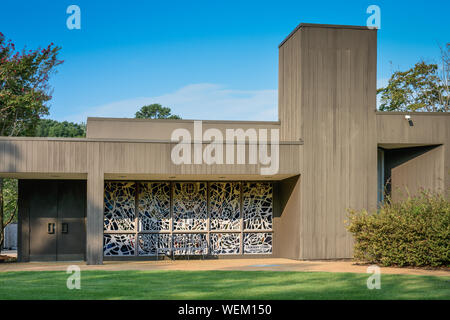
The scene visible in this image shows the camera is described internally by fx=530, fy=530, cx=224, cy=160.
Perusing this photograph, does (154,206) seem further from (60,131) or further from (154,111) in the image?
(154,111)

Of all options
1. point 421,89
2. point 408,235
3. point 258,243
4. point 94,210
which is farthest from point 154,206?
point 421,89

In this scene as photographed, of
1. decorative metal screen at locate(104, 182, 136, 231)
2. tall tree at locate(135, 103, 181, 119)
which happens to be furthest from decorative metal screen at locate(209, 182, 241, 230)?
tall tree at locate(135, 103, 181, 119)

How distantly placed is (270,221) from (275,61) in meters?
5.81

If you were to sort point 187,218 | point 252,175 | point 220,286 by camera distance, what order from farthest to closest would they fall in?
1. point 187,218
2. point 252,175
3. point 220,286

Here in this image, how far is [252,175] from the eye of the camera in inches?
627

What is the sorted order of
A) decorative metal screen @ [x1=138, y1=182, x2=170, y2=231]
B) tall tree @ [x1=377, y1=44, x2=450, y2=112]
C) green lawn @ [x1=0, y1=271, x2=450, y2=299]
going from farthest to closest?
tall tree @ [x1=377, y1=44, x2=450, y2=112]
decorative metal screen @ [x1=138, y1=182, x2=170, y2=231]
green lawn @ [x1=0, y1=271, x2=450, y2=299]

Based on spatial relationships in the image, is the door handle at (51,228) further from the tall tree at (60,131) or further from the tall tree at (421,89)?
the tall tree at (60,131)

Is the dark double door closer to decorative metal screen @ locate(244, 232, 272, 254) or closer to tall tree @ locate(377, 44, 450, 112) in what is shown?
decorative metal screen @ locate(244, 232, 272, 254)

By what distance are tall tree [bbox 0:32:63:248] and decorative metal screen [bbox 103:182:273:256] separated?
21.2 feet

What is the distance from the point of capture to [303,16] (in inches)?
852

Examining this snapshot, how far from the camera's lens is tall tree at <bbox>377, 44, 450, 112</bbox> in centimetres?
3059

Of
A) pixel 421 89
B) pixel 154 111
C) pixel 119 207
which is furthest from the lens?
pixel 154 111

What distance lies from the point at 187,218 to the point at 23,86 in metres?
9.78

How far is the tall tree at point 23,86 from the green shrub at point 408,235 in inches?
576
